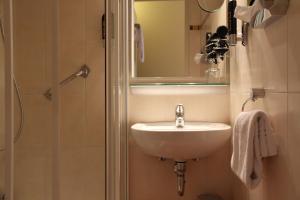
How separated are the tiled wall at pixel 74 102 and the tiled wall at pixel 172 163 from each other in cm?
30

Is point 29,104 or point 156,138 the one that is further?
point 156,138

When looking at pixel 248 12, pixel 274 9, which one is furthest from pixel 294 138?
pixel 248 12

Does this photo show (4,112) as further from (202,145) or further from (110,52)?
(202,145)

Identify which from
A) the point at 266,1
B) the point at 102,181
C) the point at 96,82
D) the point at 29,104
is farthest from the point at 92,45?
the point at 266,1

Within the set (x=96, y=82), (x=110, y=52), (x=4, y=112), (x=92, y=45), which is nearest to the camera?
(x=4, y=112)

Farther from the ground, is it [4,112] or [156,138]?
[4,112]

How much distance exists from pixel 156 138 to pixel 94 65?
1.81 ft

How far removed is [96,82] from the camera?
1.50m

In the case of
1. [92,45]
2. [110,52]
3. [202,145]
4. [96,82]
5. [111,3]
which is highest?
[111,3]

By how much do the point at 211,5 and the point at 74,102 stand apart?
100 cm

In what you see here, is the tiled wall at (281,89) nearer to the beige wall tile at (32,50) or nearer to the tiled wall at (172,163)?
the tiled wall at (172,163)

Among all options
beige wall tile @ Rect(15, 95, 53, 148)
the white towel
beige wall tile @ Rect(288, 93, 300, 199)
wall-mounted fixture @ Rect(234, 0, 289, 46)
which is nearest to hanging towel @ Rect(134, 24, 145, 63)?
wall-mounted fixture @ Rect(234, 0, 289, 46)

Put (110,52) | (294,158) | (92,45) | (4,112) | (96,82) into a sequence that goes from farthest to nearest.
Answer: (92,45)
(96,82)
(110,52)
(294,158)
(4,112)

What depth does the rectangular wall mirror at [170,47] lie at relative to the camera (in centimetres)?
177
